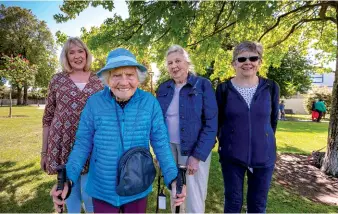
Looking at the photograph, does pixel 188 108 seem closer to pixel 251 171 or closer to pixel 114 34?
pixel 251 171

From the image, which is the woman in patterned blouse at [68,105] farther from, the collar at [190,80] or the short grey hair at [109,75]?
the collar at [190,80]

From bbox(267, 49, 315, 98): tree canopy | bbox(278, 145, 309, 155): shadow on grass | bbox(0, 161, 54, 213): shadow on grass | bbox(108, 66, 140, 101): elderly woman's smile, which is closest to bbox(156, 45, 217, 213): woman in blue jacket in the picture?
bbox(108, 66, 140, 101): elderly woman's smile

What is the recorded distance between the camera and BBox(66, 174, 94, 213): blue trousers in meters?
2.81

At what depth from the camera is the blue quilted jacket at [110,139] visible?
79.4 inches

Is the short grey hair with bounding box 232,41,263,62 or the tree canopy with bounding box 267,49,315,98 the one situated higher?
the tree canopy with bounding box 267,49,315,98

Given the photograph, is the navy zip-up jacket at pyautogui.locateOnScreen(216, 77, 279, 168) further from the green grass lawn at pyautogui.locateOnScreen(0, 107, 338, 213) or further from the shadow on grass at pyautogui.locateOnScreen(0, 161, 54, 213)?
the shadow on grass at pyautogui.locateOnScreen(0, 161, 54, 213)

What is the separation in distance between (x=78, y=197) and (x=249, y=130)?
2049mm

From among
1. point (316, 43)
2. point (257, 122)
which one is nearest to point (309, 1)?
point (316, 43)

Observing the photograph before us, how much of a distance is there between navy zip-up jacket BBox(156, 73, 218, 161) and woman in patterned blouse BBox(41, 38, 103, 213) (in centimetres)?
102

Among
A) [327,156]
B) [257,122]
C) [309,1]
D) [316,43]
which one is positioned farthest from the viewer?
[316,43]

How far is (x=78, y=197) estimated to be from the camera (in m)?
2.87

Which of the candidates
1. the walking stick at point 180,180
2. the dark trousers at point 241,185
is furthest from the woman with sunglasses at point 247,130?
the walking stick at point 180,180

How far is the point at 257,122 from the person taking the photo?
2650 millimetres

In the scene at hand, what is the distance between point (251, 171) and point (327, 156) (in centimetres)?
487
